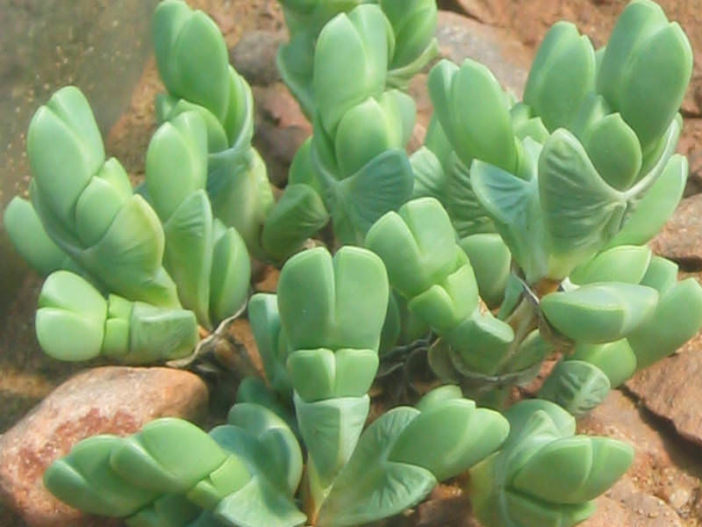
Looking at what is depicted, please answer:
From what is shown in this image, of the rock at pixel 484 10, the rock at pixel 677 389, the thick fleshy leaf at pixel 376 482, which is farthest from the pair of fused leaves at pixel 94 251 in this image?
the rock at pixel 484 10

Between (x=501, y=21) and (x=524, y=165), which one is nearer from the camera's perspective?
(x=524, y=165)

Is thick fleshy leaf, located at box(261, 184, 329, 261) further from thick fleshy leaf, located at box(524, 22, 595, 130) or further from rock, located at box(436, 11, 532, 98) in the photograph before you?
rock, located at box(436, 11, 532, 98)

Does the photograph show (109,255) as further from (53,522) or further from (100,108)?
(100,108)

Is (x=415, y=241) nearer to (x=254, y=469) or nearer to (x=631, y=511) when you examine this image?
(x=254, y=469)

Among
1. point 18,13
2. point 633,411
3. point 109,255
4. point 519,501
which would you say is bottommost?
point 633,411

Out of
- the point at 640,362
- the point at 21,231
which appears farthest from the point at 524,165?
the point at 21,231
